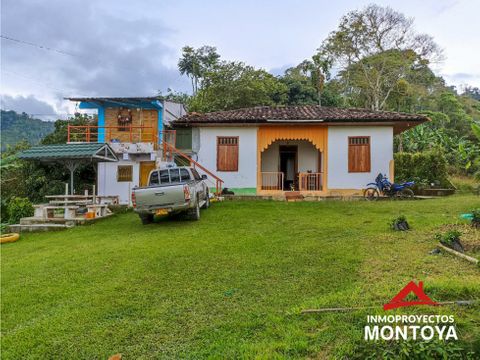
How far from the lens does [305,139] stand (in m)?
15.8

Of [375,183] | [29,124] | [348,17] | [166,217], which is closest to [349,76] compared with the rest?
[348,17]

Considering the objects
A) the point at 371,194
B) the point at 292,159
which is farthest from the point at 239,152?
the point at 371,194

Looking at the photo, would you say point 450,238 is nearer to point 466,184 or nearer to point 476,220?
point 476,220

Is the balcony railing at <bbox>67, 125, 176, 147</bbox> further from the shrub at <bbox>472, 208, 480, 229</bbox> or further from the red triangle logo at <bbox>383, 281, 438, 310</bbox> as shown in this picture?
the red triangle logo at <bbox>383, 281, 438, 310</bbox>

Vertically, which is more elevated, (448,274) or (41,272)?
(448,274)

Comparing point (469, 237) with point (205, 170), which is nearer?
point (469, 237)

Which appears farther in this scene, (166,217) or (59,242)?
(166,217)

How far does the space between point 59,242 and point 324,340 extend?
28.0ft

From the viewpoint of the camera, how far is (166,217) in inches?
453

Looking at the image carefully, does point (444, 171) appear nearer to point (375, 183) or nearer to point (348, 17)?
point (375, 183)

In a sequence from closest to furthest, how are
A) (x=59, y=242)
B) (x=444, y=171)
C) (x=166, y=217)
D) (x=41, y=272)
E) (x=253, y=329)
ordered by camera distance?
(x=253, y=329) < (x=41, y=272) < (x=59, y=242) < (x=166, y=217) < (x=444, y=171)

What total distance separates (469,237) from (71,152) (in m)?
14.0

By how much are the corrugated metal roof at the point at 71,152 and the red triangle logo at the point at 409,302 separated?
12641 mm

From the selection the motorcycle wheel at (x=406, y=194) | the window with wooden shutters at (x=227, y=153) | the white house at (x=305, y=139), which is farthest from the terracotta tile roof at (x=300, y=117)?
the motorcycle wheel at (x=406, y=194)
